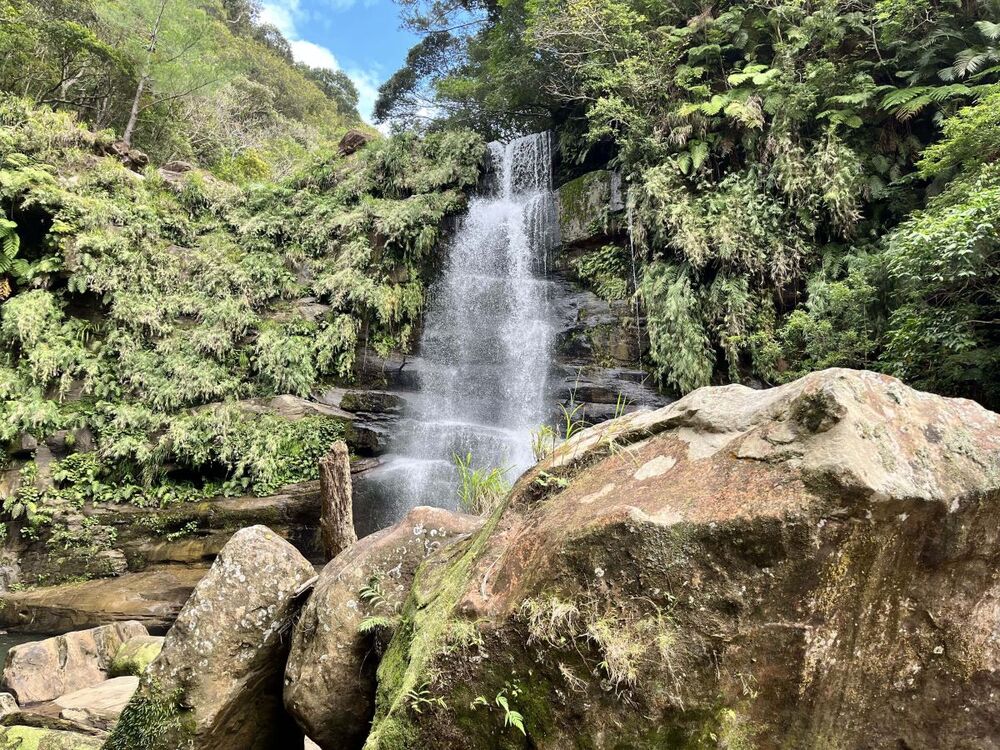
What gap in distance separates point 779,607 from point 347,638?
2.14m

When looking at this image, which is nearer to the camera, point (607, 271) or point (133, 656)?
point (133, 656)

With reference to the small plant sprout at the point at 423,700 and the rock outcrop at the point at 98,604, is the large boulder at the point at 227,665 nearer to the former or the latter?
the small plant sprout at the point at 423,700

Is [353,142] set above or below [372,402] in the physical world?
above

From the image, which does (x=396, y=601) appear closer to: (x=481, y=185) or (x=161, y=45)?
(x=481, y=185)

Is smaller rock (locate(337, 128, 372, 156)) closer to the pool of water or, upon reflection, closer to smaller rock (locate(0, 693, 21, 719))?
the pool of water

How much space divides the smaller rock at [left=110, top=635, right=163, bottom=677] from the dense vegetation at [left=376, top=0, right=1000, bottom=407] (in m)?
8.19

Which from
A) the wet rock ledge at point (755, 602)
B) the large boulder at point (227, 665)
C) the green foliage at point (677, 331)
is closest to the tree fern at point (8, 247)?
the large boulder at point (227, 665)

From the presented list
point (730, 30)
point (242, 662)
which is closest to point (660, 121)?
point (730, 30)

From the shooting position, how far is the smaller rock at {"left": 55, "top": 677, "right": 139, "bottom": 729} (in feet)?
15.3

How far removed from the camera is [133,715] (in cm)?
309

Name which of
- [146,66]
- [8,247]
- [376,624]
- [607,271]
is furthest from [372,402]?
[146,66]

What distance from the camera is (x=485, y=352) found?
11.4 meters

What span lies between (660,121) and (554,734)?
434 inches

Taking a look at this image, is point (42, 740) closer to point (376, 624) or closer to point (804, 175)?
point (376, 624)
